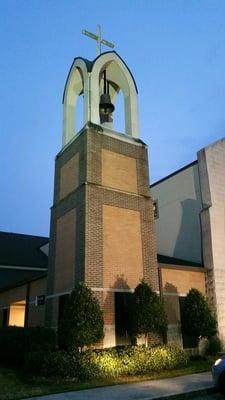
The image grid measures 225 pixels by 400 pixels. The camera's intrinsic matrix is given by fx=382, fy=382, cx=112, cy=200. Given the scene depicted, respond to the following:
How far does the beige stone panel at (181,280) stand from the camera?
18248 mm

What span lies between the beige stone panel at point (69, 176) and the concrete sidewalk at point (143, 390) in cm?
941

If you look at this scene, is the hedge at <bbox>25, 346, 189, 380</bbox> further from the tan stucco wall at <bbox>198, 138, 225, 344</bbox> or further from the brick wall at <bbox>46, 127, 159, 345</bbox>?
the tan stucco wall at <bbox>198, 138, 225, 344</bbox>

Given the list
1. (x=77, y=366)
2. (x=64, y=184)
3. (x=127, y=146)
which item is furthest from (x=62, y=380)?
(x=127, y=146)

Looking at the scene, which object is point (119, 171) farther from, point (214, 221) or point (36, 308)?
point (36, 308)

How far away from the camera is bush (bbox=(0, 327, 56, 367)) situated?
14.5 meters

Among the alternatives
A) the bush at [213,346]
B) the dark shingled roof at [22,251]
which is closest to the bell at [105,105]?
the bush at [213,346]

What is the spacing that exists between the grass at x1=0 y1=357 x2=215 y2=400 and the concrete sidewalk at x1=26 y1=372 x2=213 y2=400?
49cm

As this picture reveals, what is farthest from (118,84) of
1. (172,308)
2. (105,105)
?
(172,308)

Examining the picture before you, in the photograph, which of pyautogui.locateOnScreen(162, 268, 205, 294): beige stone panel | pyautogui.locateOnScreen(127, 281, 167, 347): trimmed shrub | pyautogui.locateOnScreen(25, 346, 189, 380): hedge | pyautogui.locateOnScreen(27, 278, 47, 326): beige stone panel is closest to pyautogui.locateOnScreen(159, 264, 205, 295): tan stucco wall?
pyautogui.locateOnScreen(162, 268, 205, 294): beige stone panel

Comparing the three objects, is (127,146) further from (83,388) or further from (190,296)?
(83,388)

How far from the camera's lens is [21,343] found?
581 inches

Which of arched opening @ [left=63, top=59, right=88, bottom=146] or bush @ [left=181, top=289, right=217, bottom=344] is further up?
arched opening @ [left=63, top=59, right=88, bottom=146]

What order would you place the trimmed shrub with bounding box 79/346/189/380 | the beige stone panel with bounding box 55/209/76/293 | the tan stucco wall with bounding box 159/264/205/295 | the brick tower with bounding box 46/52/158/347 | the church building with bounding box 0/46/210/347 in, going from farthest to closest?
the tan stucco wall with bounding box 159/264/205/295 < the beige stone panel with bounding box 55/209/76/293 < the church building with bounding box 0/46/210/347 < the brick tower with bounding box 46/52/158/347 < the trimmed shrub with bounding box 79/346/189/380

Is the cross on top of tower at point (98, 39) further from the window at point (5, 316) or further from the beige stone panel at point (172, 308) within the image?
the window at point (5, 316)
